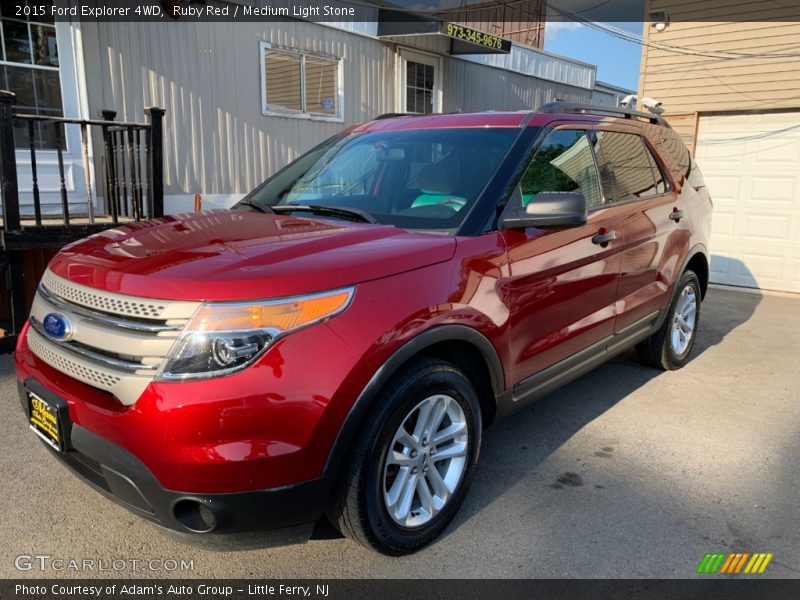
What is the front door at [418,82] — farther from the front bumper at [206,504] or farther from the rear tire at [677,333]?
the front bumper at [206,504]

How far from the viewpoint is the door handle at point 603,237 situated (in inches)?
136

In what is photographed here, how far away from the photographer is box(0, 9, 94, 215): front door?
6.26m

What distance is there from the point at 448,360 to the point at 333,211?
95cm

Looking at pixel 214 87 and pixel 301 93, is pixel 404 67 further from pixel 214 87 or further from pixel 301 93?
pixel 214 87

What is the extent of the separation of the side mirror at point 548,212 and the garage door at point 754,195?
706 cm

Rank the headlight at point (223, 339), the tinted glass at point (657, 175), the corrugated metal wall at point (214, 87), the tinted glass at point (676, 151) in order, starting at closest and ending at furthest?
1. the headlight at point (223, 339)
2. the tinted glass at point (657, 175)
3. the tinted glass at point (676, 151)
4. the corrugated metal wall at point (214, 87)

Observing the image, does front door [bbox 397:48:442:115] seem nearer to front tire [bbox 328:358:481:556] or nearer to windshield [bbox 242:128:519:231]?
windshield [bbox 242:128:519:231]

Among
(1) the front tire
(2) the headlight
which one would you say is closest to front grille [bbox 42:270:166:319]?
(2) the headlight

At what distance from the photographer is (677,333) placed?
16.2 ft

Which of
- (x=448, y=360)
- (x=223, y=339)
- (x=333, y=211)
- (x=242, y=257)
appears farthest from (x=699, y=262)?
(x=223, y=339)

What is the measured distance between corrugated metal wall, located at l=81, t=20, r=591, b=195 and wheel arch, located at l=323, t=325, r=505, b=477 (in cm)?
580

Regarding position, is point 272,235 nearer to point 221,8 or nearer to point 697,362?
point 697,362

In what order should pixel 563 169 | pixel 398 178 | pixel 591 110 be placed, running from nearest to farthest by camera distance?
pixel 398 178, pixel 563 169, pixel 591 110

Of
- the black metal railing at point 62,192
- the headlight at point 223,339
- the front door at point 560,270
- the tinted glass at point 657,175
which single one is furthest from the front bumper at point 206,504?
the tinted glass at point 657,175
